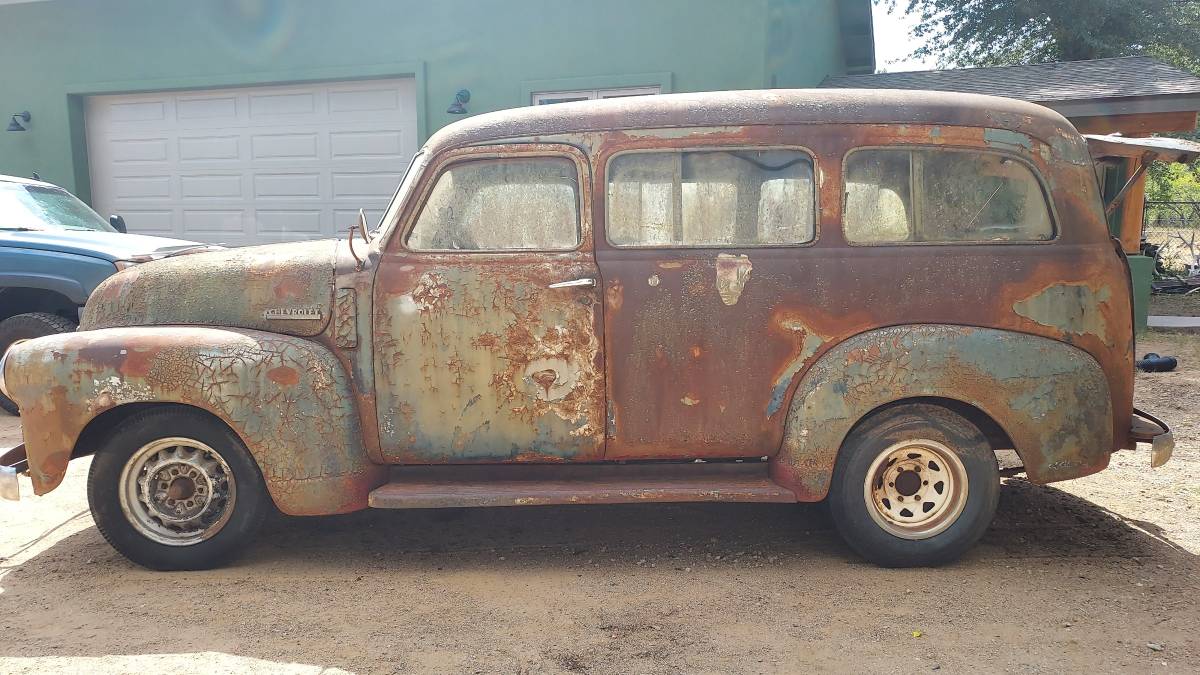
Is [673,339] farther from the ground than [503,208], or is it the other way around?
[503,208]

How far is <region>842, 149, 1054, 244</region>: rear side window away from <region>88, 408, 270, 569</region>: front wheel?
2958 mm

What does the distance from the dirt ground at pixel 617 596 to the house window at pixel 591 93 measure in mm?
6202

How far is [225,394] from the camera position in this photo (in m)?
3.82

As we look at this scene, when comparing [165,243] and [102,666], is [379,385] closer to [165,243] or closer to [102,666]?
[102,666]

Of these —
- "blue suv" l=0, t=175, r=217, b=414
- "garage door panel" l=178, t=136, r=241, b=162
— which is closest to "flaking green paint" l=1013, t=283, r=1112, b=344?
"blue suv" l=0, t=175, r=217, b=414

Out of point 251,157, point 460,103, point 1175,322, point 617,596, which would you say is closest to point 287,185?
point 251,157

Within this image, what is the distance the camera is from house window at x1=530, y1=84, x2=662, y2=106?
32.4ft

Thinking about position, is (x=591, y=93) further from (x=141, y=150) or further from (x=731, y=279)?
(x=731, y=279)

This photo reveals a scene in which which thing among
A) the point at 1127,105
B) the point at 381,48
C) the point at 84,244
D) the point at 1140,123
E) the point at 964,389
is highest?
the point at 381,48

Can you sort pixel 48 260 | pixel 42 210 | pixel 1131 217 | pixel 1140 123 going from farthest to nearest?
pixel 1131 217
pixel 1140 123
pixel 42 210
pixel 48 260

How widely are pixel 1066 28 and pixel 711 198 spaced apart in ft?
59.2

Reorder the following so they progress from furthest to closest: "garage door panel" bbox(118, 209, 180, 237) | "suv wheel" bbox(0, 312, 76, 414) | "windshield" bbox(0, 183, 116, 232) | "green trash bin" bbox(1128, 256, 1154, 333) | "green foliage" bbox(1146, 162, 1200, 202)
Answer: "green foliage" bbox(1146, 162, 1200, 202), "garage door panel" bbox(118, 209, 180, 237), "green trash bin" bbox(1128, 256, 1154, 333), "windshield" bbox(0, 183, 116, 232), "suv wheel" bbox(0, 312, 76, 414)

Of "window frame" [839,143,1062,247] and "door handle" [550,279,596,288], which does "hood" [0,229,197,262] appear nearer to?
"door handle" [550,279,596,288]

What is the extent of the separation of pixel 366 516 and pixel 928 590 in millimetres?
2894
